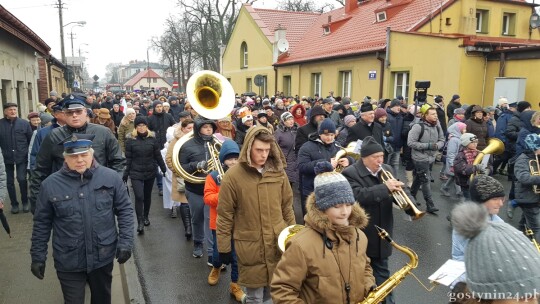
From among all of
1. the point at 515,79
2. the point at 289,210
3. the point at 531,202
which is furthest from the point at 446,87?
the point at 289,210

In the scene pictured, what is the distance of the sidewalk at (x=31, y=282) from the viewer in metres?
4.70

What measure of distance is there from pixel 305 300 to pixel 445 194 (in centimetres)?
740

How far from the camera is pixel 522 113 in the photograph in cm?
909

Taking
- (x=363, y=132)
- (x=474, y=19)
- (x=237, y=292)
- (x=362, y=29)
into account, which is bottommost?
(x=237, y=292)

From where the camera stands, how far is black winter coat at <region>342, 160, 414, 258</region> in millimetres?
3814

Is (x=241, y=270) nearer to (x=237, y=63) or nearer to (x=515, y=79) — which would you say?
(x=515, y=79)

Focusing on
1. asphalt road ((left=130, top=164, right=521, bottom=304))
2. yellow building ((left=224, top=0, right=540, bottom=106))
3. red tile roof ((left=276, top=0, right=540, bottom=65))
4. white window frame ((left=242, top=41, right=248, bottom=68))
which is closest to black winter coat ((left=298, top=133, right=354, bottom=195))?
asphalt road ((left=130, top=164, right=521, bottom=304))

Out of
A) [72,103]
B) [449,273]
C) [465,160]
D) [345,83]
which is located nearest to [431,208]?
[465,160]

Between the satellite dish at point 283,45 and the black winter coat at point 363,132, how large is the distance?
20403mm

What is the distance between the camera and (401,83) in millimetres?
17281

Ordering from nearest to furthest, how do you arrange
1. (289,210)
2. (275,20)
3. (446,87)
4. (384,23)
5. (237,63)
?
(289,210) < (446,87) < (384,23) < (275,20) < (237,63)

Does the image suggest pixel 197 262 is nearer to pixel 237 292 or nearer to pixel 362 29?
pixel 237 292

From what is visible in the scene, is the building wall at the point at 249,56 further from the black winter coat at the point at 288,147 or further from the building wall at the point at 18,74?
the black winter coat at the point at 288,147

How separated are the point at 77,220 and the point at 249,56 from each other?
29.4 meters
